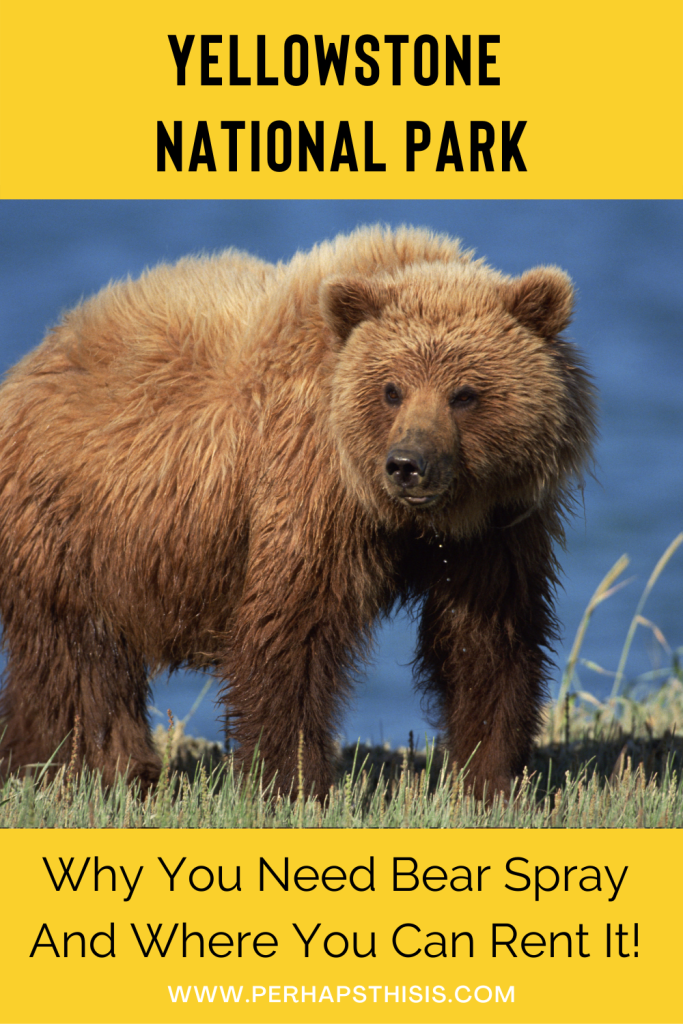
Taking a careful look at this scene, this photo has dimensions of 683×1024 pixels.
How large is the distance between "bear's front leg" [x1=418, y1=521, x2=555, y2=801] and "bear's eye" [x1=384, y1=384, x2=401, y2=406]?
0.81 metres

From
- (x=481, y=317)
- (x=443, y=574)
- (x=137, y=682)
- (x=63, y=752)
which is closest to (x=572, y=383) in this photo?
(x=481, y=317)

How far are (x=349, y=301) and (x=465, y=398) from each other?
0.66 m

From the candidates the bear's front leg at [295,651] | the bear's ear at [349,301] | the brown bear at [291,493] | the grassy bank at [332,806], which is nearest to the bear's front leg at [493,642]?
the brown bear at [291,493]

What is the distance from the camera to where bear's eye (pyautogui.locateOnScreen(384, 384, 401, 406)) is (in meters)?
4.93

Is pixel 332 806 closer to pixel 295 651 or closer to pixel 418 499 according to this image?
pixel 295 651

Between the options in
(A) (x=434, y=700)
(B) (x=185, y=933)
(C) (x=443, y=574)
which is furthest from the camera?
(A) (x=434, y=700)

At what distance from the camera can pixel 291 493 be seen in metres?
5.21

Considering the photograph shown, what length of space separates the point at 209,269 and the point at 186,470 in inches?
48.7

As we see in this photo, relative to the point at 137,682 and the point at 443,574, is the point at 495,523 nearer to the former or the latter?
the point at 443,574

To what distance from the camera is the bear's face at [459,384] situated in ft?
16.0

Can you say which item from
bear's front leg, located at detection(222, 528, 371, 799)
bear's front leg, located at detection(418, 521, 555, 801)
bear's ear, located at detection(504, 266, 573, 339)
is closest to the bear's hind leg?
bear's front leg, located at detection(222, 528, 371, 799)

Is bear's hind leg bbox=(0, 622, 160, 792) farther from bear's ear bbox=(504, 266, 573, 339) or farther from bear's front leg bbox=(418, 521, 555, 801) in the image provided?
bear's ear bbox=(504, 266, 573, 339)

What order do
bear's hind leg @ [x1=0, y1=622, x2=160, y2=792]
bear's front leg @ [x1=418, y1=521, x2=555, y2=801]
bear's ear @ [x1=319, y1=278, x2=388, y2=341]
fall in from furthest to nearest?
bear's hind leg @ [x1=0, y1=622, x2=160, y2=792] < bear's front leg @ [x1=418, y1=521, x2=555, y2=801] < bear's ear @ [x1=319, y1=278, x2=388, y2=341]

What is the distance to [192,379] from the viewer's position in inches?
219
